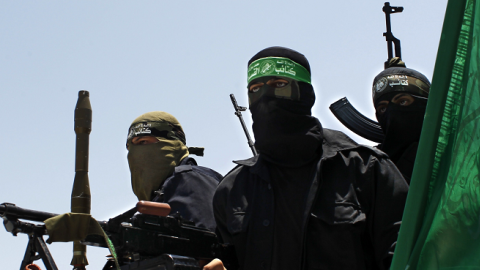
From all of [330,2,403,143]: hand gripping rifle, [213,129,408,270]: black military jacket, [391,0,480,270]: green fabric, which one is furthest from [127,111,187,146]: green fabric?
[391,0,480,270]: green fabric

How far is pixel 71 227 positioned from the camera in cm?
352

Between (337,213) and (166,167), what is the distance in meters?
2.75

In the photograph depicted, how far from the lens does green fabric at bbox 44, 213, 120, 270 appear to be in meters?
3.48

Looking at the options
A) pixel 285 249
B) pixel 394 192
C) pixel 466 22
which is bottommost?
pixel 285 249

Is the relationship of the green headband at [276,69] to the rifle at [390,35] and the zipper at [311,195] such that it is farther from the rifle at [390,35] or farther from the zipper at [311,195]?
the rifle at [390,35]

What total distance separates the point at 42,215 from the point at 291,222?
66.0 inches

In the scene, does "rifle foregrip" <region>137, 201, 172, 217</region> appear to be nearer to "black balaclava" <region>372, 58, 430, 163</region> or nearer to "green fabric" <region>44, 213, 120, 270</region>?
"green fabric" <region>44, 213, 120, 270</region>

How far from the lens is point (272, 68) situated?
3893mm

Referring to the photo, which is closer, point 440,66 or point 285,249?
point 440,66

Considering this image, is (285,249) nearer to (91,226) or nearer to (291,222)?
(291,222)

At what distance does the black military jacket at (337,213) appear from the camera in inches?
130

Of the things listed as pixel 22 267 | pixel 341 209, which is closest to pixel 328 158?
pixel 341 209

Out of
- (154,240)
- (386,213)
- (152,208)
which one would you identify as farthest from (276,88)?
(154,240)

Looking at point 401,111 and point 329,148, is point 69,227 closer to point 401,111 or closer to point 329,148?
point 329,148
